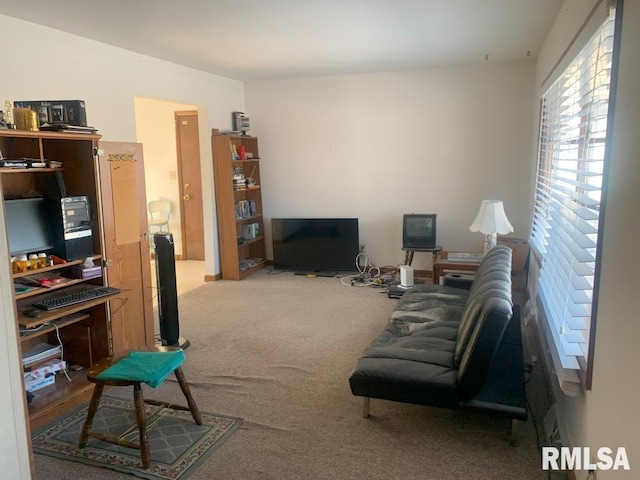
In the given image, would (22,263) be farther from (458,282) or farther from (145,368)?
(458,282)

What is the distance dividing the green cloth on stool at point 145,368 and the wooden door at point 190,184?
4762 millimetres

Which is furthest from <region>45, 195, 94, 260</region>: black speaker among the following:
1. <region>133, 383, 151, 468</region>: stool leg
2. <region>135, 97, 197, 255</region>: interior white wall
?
<region>135, 97, 197, 255</region>: interior white wall

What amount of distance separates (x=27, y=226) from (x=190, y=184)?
14.2 ft

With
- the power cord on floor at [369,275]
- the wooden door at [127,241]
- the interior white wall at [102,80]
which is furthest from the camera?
the power cord on floor at [369,275]

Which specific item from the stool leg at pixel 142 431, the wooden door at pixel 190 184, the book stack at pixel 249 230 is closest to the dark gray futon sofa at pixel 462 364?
the stool leg at pixel 142 431

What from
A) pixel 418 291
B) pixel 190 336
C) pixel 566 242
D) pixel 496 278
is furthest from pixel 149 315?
pixel 566 242

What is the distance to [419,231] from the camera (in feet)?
18.6

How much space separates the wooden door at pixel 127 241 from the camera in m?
3.37

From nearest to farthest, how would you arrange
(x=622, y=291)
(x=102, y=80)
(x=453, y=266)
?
(x=622, y=291)
(x=102, y=80)
(x=453, y=266)

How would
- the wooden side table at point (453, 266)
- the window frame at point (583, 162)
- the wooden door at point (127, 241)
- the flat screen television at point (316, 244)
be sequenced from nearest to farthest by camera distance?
1. the window frame at point (583, 162)
2. the wooden door at point (127, 241)
3. the wooden side table at point (453, 266)
4. the flat screen television at point (316, 244)

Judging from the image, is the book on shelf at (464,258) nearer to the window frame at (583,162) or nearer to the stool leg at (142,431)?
the window frame at (583,162)

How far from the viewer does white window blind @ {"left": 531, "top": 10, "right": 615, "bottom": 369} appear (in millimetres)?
2049

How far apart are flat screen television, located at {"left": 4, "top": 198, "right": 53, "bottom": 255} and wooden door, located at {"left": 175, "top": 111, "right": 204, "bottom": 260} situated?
4072 mm

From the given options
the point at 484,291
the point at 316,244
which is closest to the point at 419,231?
the point at 316,244
